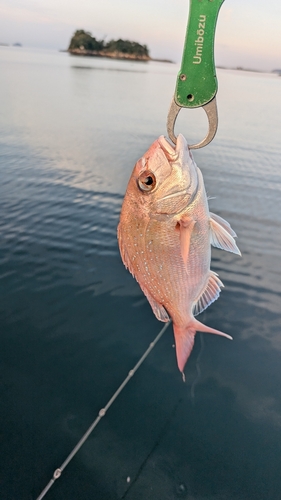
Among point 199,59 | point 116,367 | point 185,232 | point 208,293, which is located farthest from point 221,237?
point 116,367

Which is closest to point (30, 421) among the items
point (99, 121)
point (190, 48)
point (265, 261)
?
point (190, 48)

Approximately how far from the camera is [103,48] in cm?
14238

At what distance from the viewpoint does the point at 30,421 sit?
412 cm

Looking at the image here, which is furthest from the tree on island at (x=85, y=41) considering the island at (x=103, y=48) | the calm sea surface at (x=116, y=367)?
the calm sea surface at (x=116, y=367)

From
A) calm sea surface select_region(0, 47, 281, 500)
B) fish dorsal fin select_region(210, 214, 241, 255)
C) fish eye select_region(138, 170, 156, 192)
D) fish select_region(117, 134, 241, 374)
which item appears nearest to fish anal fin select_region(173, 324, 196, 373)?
fish select_region(117, 134, 241, 374)

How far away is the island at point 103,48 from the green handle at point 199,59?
15866cm

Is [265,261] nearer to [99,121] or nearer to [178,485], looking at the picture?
[178,485]

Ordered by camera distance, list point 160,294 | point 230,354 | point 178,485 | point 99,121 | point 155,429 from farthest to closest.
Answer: point 99,121 < point 230,354 < point 155,429 < point 178,485 < point 160,294

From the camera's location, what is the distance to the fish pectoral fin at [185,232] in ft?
7.50

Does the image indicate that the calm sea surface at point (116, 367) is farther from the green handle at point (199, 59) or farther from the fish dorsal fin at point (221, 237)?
the green handle at point (199, 59)

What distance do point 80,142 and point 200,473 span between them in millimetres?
15340

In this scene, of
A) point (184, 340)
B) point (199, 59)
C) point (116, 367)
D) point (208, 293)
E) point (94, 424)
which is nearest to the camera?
point (199, 59)

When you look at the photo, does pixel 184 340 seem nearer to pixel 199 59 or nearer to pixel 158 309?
pixel 158 309

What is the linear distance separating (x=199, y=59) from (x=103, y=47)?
538ft
